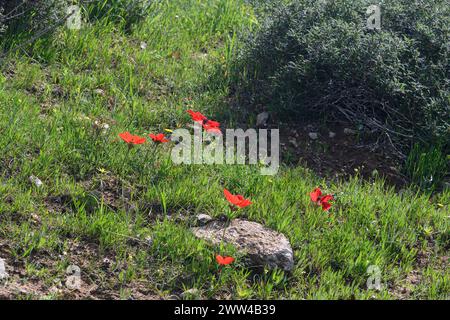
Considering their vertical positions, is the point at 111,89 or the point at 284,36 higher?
the point at 284,36

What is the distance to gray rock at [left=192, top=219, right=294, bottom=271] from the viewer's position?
12.6ft

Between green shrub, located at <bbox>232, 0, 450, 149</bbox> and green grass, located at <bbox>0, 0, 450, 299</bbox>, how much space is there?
0.40m

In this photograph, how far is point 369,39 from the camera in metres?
5.13

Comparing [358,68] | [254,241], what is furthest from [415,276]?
[358,68]

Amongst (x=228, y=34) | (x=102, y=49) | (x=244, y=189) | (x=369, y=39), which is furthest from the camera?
(x=228, y=34)

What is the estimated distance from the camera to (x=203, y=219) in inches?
163

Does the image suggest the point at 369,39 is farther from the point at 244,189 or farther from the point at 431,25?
the point at 244,189

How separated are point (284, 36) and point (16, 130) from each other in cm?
193

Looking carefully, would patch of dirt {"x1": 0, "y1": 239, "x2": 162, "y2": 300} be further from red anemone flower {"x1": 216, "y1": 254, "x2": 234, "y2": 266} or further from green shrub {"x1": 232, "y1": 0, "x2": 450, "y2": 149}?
green shrub {"x1": 232, "y1": 0, "x2": 450, "y2": 149}

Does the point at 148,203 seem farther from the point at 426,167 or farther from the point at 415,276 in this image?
the point at 426,167

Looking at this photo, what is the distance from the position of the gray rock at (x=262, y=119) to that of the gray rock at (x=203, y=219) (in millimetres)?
1221

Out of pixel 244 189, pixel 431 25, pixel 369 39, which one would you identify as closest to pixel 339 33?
pixel 369 39
